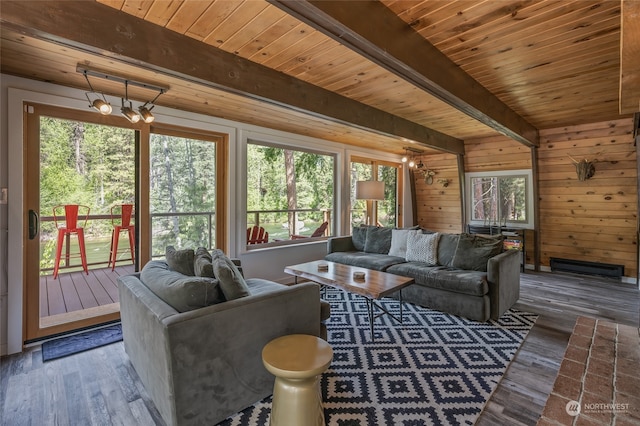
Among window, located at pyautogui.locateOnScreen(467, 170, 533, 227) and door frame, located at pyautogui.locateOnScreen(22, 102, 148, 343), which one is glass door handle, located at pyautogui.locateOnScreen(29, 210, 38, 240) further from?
window, located at pyautogui.locateOnScreen(467, 170, 533, 227)

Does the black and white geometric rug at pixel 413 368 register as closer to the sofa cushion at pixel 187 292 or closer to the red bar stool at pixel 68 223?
the sofa cushion at pixel 187 292

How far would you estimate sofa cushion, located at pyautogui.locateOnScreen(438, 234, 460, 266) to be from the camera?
3.76 metres

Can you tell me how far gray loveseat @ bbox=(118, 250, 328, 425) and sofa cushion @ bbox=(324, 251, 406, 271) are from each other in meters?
1.96

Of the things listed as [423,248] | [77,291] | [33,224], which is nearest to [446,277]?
[423,248]

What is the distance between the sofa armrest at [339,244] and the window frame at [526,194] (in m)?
2.76

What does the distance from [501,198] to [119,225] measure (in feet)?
21.0

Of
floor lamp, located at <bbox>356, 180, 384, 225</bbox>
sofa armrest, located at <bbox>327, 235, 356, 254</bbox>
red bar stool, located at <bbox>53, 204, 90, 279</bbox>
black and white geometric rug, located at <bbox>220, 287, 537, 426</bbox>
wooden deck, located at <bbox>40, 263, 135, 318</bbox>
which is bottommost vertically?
black and white geometric rug, located at <bbox>220, 287, 537, 426</bbox>

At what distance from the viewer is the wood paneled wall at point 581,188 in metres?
4.52

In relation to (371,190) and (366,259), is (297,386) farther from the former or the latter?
(371,190)

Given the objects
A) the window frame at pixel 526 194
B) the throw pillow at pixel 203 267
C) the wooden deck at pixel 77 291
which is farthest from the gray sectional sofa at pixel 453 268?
the wooden deck at pixel 77 291

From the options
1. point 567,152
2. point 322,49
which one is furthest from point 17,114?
point 567,152

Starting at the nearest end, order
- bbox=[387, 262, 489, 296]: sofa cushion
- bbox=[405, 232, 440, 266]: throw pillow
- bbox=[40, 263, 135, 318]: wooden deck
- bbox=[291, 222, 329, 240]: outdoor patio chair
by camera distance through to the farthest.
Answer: bbox=[387, 262, 489, 296]: sofa cushion, bbox=[40, 263, 135, 318]: wooden deck, bbox=[405, 232, 440, 266]: throw pillow, bbox=[291, 222, 329, 240]: outdoor patio chair

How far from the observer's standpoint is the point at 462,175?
6.01m

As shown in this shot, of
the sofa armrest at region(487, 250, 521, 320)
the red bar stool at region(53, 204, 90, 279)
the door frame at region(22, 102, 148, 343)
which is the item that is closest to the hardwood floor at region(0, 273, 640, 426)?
the door frame at region(22, 102, 148, 343)
